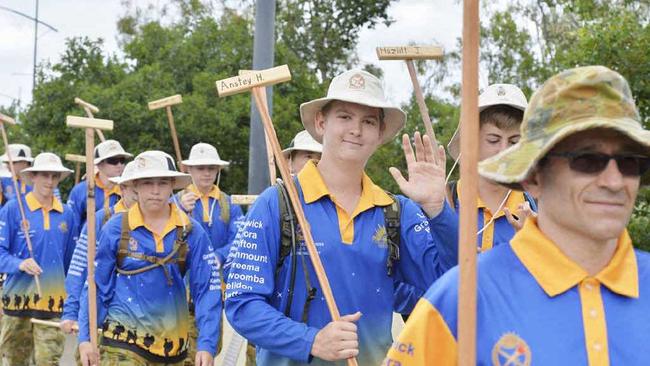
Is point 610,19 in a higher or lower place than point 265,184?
higher

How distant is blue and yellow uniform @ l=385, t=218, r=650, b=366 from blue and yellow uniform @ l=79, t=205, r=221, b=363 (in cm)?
416

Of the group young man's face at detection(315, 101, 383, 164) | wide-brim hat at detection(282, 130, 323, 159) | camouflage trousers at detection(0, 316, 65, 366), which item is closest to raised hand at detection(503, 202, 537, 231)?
young man's face at detection(315, 101, 383, 164)

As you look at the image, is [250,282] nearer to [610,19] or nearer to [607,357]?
[607,357]

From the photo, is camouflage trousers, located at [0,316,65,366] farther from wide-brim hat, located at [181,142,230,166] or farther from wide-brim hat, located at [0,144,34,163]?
wide-brim hat, located at [0,144,34,163]

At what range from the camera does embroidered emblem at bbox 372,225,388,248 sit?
4883 mm

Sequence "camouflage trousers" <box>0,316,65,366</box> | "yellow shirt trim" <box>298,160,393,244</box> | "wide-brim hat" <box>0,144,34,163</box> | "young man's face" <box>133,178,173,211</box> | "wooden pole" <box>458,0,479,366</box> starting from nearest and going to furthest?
"wooden pole" <box>458,0,479,366</box>, "yellow shirt trim" <box>298,160,393,244</box>, "young man's face" <box>133,178,173,211</box>, "camouflage trousers" <box>0,316,65,366</box>, "wide-brim hat" <box>0,144,34,163</box>

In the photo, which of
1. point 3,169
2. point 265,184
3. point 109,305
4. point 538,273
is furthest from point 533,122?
point 3,169

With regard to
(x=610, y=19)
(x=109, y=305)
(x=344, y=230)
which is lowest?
(x=109, y=305)

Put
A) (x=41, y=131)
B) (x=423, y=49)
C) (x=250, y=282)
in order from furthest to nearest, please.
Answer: (x=41, y=131) → (x=423, y=49) → (x=250, y=282)

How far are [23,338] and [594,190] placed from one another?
9153 millimetres

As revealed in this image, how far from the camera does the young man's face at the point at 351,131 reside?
489 cm

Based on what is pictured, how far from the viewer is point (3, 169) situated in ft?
53.3

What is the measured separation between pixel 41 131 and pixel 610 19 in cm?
1166

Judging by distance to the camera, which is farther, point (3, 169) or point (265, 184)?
point (3, 169)
